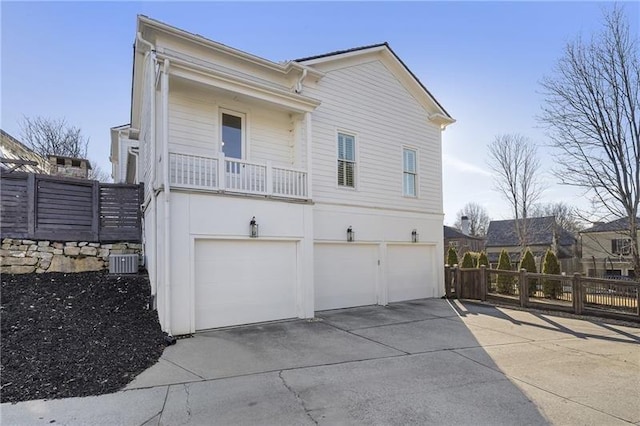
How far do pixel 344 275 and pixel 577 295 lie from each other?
20.7ft

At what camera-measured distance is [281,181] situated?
8.88 m

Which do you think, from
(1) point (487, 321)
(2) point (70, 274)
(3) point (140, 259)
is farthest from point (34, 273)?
(1) point (487, 321)

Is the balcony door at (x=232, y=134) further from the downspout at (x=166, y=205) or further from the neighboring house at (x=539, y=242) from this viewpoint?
the neighboring house at (x=539, y=242)

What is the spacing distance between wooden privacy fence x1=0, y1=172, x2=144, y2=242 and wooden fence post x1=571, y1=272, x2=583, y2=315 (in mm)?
12027

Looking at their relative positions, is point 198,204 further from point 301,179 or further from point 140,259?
point 140,259

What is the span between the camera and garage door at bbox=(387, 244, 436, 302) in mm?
11680

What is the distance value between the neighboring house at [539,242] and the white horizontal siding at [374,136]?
20736mm

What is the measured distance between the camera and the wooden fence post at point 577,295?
31.8ft

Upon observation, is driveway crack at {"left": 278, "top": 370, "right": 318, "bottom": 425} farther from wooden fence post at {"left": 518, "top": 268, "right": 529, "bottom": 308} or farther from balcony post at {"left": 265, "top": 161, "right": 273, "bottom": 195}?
wooden fence post at {"left": 518, "top": 268, "right": 529, "bottom": 308}

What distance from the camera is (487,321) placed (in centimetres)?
909

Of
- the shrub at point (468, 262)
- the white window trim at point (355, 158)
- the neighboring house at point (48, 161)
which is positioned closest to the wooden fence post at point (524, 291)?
the shrub at point (468, 262)

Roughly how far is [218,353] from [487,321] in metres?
6.67

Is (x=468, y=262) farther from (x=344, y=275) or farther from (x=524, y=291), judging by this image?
(x=344, y=275)

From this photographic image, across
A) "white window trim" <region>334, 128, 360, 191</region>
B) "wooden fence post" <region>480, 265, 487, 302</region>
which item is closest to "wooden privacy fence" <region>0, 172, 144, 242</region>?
"white window trim" <region>334, 128, 360, 191</region>
